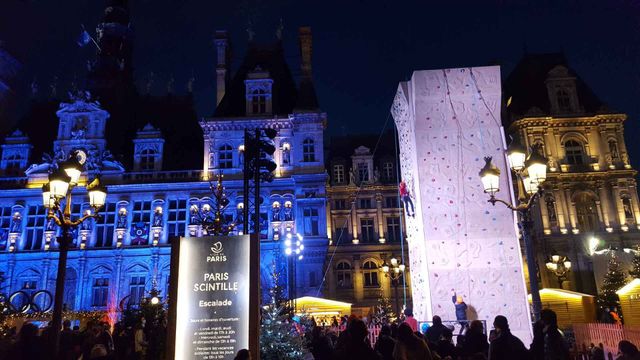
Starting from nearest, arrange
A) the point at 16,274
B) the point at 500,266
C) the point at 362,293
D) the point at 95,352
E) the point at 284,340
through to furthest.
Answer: the point at 95,352
the point at 284,340
the point at 500,266
the point at 16,274
the point at 362,293

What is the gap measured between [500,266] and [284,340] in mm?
6549

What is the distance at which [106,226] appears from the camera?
29.2 metres

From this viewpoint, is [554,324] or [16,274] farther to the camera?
[16,274]

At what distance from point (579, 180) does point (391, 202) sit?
12.0 meters

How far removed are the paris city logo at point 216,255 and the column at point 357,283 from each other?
87.0ft

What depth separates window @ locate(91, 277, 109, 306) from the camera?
27469mm

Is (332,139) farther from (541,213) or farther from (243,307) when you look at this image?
(243,307)

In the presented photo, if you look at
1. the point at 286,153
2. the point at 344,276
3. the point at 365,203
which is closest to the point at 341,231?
the point at 365,203

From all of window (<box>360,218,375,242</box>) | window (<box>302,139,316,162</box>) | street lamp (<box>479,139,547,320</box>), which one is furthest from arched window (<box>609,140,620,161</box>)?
street lamp (<box>479,139,547,320</box>)

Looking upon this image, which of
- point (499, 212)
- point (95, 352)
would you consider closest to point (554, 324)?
point (95, 352)

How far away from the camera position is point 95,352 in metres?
7.13

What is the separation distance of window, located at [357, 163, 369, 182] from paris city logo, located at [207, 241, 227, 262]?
28074mm

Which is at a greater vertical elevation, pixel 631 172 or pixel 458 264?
pixel 631 172

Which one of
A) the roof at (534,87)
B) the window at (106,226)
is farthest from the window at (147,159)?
the roof at (534,87)
